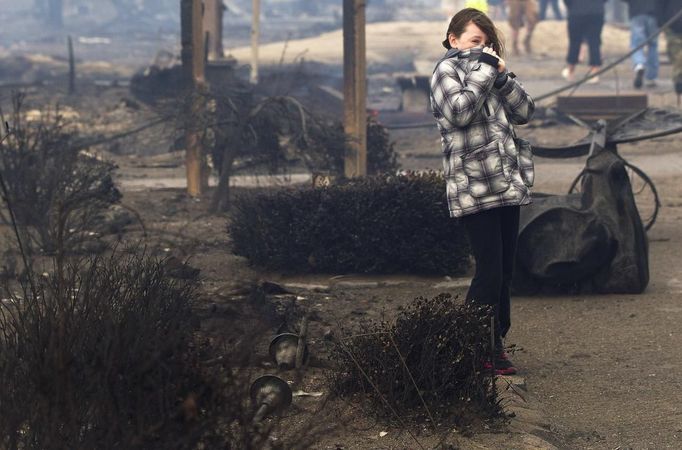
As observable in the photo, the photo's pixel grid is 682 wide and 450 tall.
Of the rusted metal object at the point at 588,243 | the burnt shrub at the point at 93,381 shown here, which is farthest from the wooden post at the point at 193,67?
the burnt shrub at the point at 93,381

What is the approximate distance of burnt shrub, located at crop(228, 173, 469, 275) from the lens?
8.45m

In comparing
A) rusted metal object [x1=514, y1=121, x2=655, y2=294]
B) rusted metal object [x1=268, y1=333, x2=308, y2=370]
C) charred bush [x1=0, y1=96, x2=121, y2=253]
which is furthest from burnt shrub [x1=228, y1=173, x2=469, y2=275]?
rusted metal object [x1=268, y1=333, x2=308, y2=370]

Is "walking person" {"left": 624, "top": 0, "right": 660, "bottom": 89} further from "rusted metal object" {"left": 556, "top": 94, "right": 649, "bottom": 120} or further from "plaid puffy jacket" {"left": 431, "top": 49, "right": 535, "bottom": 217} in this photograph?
"plaid puffy jacket" {"left": 431, "top": 49, "right": 535, "bottom": 217}

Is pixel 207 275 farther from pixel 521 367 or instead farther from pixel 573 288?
pixel 521 367

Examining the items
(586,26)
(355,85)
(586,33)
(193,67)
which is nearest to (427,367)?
(355,85)

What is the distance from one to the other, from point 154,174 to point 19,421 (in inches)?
440

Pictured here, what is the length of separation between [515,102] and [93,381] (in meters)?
2.64

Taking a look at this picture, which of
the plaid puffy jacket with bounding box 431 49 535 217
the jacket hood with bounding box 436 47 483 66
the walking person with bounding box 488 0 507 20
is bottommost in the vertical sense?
the plaid puffy jacket with bounding box 431 49 535 217

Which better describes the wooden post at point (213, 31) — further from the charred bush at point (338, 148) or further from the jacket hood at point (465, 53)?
the jacket hood at point (465, 53)

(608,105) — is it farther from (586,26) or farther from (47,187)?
(47,187)

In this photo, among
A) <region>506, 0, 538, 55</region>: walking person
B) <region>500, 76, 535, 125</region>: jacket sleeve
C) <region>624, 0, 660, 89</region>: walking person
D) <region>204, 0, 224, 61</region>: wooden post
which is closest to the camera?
<region>500, 76, 535, 125</region>: jacket sleeve

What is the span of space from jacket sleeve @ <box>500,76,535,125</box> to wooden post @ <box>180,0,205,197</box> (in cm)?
626

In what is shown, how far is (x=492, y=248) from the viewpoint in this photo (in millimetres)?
5797

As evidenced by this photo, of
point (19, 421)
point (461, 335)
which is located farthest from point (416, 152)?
point (19, 421)
